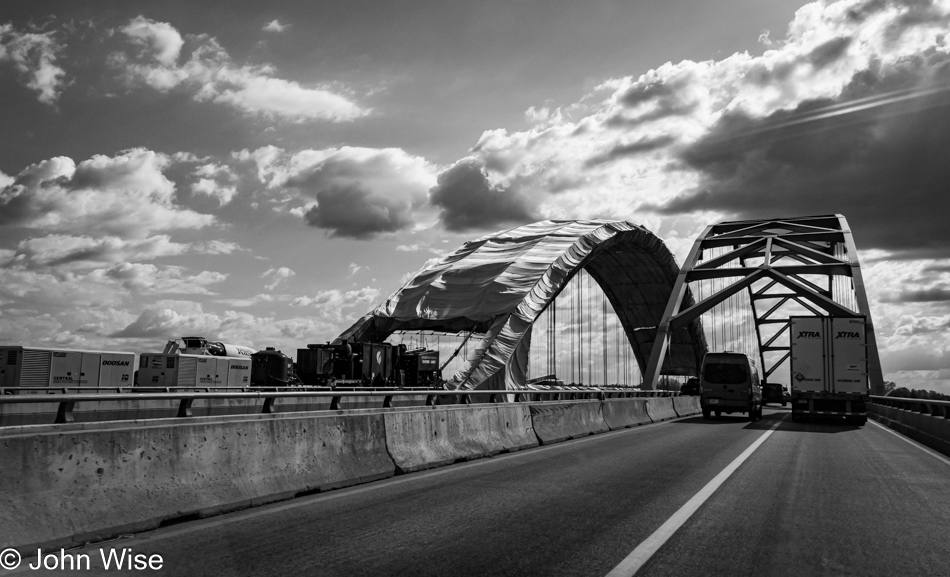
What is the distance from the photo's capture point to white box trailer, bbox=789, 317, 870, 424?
26609 mm

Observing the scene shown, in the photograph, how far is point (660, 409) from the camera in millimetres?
29844

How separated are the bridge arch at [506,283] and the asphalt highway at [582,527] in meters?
37.1

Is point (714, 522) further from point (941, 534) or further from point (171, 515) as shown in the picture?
point (171, 515)

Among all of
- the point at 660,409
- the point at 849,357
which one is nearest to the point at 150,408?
the point at 660,409

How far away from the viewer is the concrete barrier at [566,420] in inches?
654

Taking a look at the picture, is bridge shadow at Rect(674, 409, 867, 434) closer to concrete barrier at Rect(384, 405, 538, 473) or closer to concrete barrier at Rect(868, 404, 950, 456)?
concrete barrier at Rect(868, 404, 950, 456)

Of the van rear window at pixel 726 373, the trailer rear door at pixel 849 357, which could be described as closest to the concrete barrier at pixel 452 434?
the trailer rear door at pixel 849 357

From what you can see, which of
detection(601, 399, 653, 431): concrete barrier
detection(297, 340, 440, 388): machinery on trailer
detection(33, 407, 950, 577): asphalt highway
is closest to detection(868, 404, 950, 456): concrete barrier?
detection(33, 407, 950, 577): asphalt highway

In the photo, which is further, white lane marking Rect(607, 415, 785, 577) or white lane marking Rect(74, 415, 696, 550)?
white lane marking Rect(74, 415, 696, 550)

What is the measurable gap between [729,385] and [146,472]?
27114 millimetres

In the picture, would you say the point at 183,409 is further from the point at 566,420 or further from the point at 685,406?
the point at 685,406

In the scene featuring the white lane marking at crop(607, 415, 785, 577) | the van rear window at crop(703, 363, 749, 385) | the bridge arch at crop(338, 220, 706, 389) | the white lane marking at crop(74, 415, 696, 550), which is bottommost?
the white lane marking at crop(74, 415, 696, 550)

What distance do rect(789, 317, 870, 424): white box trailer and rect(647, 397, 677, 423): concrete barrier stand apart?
4.97 m

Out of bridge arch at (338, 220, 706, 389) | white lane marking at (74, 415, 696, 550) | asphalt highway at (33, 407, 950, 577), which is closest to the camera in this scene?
asphalt highway at (33, 407, 950, 577)
